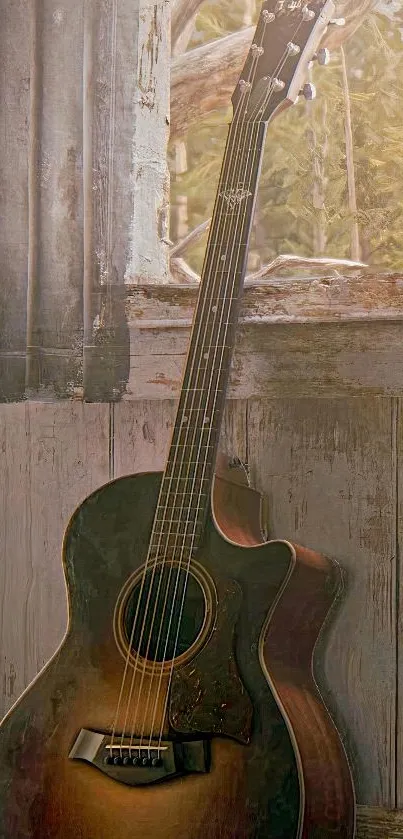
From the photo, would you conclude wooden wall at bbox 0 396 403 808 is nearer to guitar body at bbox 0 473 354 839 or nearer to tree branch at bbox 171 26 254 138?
guitar body at bbox 0 473 354 839

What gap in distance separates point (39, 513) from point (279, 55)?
944 millimetres

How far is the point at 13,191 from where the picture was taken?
72.4 inches

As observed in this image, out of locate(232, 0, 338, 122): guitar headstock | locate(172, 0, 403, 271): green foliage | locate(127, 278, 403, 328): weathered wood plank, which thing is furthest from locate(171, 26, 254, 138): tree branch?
locate(172, 0, 403, 271): green foliage

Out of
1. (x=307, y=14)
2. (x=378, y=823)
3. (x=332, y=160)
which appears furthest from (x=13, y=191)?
(x=332, y=160)

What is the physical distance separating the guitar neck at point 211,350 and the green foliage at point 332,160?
7.96ft

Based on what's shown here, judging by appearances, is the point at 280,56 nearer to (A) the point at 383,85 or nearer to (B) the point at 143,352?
(B) the point at 143,352

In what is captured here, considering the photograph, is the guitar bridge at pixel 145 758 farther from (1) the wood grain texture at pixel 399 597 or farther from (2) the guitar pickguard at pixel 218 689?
(1) the wood grain texture at pixel 399 597

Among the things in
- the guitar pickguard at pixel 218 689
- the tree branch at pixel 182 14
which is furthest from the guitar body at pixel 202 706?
the tree branch at pixel 182 14

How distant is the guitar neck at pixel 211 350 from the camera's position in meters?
1.42

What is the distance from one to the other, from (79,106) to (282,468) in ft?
2.68

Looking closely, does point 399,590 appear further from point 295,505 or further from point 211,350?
point 211,350

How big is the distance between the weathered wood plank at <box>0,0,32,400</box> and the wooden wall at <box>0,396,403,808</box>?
0.11 metres

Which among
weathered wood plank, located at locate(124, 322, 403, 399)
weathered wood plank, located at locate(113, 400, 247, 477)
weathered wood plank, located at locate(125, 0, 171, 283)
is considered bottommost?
weathered wood plank, located at locate(113, 400, 247, 477)

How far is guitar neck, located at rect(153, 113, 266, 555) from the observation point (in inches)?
55.9
